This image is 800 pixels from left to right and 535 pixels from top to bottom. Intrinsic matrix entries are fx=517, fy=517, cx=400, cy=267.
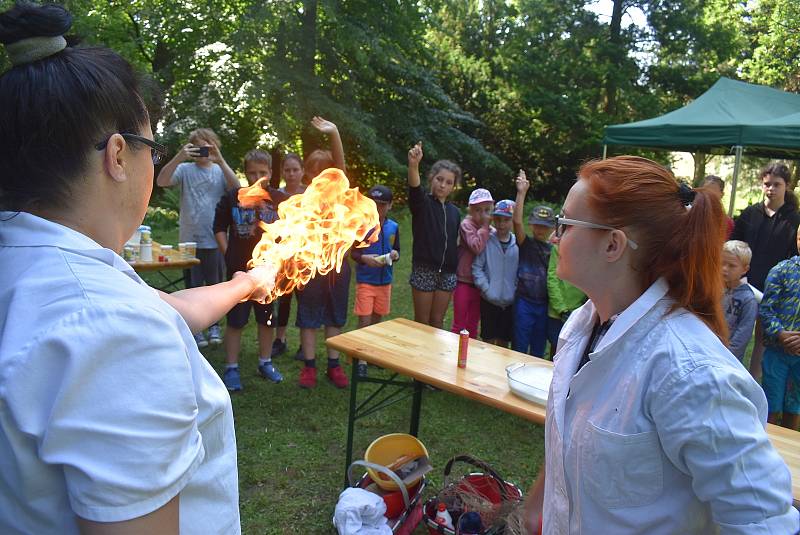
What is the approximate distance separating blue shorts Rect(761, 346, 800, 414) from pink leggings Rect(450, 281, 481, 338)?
9.70 feet

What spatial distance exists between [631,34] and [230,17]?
1876 cm

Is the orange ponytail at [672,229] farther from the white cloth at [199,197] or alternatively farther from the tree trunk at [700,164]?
the tree trunk at [700,164]

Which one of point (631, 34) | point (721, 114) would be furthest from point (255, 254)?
point (631, 34)

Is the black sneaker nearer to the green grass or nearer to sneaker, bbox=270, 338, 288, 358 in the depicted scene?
sneaker, bbox=270, 338, 288, 358

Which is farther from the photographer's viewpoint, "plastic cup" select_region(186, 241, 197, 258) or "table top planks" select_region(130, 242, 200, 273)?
"plastic cup" select_region(186, 241, 197, 258)

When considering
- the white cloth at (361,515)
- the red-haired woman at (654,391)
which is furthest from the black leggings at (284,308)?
the red-haired woman at (654,391)

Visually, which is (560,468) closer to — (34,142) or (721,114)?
(34,142)

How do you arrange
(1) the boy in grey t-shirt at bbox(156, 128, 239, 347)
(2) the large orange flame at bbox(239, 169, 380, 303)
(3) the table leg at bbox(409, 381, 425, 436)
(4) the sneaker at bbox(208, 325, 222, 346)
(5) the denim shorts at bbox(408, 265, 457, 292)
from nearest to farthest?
(2) the large orange flame at bbox(239, 169, 380, 303) → (3) the table leg at bbox(409, 381, 425, 436) → (5) the denim shorts at bbox(408, 265, 457, 292) → (1) the boy in grey t-shirt at bbox(156, 128, 239, 347) → (4) the sneaker at bbox(208, 325, 222, 346)

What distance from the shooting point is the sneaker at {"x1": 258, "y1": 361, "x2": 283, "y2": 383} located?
19.3 feet

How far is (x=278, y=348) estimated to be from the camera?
6711mm

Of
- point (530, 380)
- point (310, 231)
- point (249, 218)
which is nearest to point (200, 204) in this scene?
point (249, 218)

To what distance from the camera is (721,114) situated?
9.04m

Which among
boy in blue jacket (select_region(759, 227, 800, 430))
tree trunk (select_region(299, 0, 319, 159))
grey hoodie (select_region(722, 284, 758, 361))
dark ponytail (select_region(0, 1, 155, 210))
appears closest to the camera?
dark ponytail (select_region(0, 1, 155, 210))

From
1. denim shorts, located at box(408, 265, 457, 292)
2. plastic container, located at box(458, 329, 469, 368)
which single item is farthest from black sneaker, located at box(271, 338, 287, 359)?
plastic container, located at box(458, 329, 469, 368)
